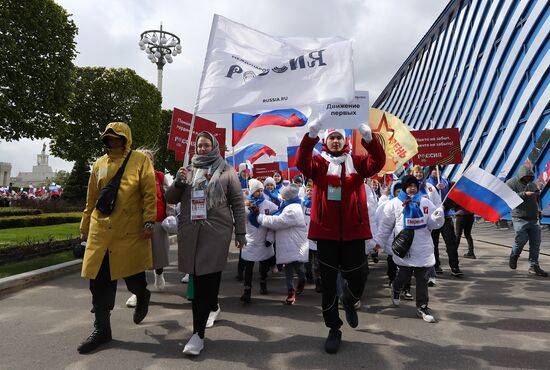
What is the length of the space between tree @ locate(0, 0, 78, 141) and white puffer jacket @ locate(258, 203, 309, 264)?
6.23 metres

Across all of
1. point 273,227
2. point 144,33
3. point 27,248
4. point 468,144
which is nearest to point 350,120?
point 273,227

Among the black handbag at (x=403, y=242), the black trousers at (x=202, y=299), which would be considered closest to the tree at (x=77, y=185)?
the black trousers at (x=202, y=299)

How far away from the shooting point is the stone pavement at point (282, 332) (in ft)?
10.5

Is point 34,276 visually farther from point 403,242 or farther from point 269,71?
point 403,242

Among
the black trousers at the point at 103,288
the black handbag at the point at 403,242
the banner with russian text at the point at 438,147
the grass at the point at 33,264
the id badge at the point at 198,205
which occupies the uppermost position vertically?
the banner with russian text at the point at 438,147

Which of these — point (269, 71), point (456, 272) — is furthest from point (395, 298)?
point (269, 71)

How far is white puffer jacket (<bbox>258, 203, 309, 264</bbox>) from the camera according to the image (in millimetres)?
5254

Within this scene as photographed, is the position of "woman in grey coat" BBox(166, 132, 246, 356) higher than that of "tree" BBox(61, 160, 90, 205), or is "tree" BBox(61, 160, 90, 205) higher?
"tree" BBox(61, 160, 90, 205)

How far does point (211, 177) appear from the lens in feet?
12.2

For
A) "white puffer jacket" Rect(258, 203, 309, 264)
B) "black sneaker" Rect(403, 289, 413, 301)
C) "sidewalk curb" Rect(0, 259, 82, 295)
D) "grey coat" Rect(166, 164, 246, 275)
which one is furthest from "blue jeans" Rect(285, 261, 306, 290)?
"sidewalk curb" Rect(0, 259, 82, 295)

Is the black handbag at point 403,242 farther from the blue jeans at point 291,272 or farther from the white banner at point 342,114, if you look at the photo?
the white banner at point 342,114

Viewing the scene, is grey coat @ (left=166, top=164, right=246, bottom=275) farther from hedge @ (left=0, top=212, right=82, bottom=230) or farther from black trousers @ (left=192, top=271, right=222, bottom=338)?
hedge @ (left=0, top=212, right=82, bottom=230)

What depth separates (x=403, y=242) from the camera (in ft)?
14.8

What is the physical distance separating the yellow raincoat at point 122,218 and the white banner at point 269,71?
124 centimetres
